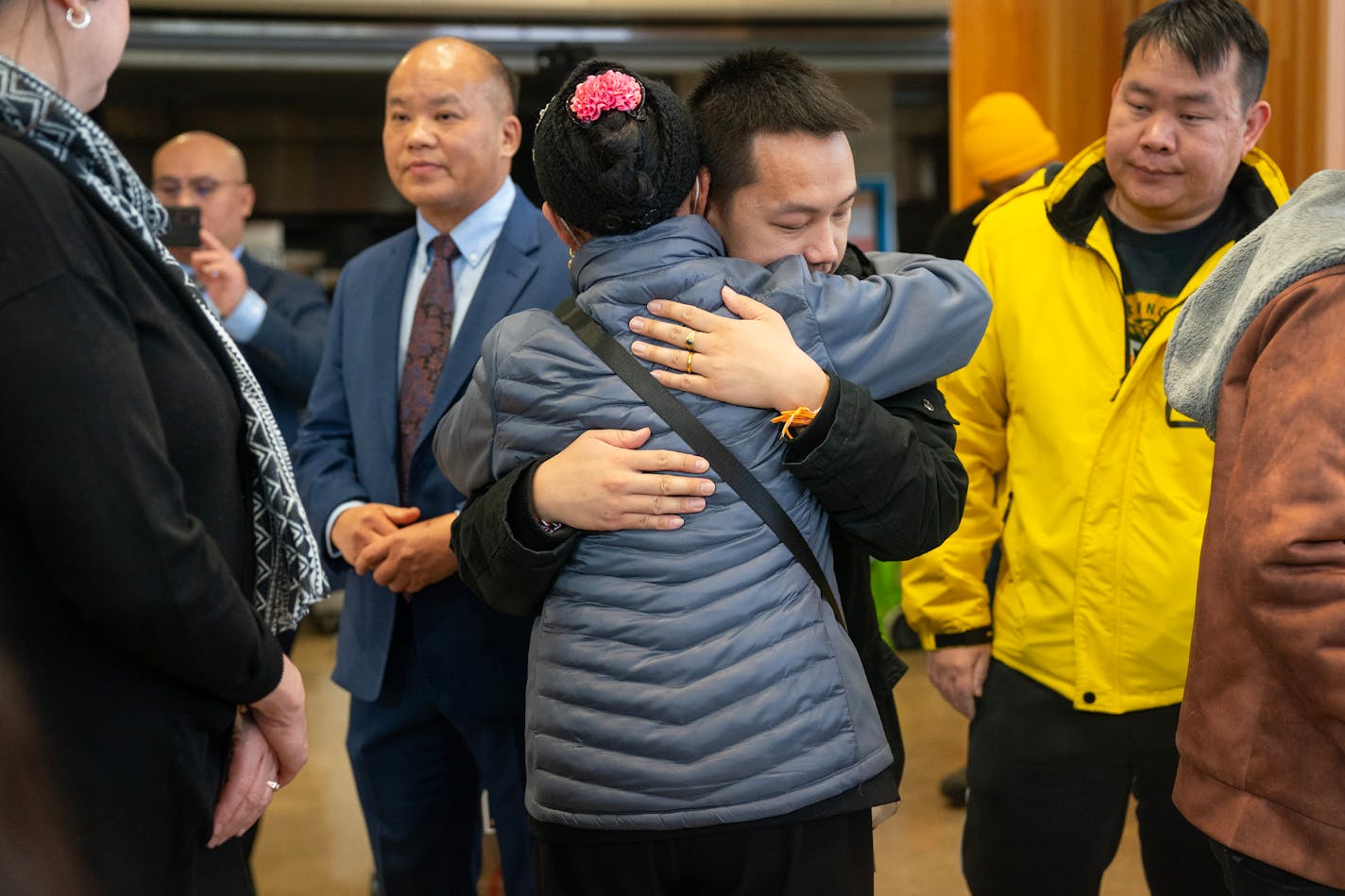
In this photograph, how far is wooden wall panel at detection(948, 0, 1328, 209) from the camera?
256 centimetres

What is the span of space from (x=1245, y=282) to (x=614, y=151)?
697 mm

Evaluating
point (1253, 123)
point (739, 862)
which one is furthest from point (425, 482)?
point (1253, 123)

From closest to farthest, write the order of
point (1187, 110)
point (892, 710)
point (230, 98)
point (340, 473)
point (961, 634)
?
point (892, 710) → point (1187, 110) → point (961, 634) → point (340, 473) → point (230, 98)

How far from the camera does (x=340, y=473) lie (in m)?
2.34

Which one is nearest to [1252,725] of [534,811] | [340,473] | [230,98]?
[534,811]

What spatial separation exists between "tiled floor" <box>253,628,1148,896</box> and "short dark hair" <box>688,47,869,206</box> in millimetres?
2254

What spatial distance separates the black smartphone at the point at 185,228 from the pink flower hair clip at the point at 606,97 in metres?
1.89

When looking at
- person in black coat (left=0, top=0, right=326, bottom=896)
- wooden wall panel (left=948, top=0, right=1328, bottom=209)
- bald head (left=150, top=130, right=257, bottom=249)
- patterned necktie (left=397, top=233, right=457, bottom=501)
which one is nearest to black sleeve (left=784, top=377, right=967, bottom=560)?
person in black coat (left=0, top=0, right=326, bottom=896)

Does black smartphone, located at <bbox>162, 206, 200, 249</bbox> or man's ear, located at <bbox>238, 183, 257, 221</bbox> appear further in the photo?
man's ear, located at <bbox>238, 183, 257, 221</bbox>

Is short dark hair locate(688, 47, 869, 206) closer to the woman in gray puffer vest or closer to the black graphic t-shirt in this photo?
the woman in gray puffer vest

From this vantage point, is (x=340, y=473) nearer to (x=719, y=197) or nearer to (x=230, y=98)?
(x=719, y=197)

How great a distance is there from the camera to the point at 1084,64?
3570 millimetres

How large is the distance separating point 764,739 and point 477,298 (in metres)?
1.14

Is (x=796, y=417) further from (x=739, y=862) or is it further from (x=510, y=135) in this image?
(x=510, y=135)
